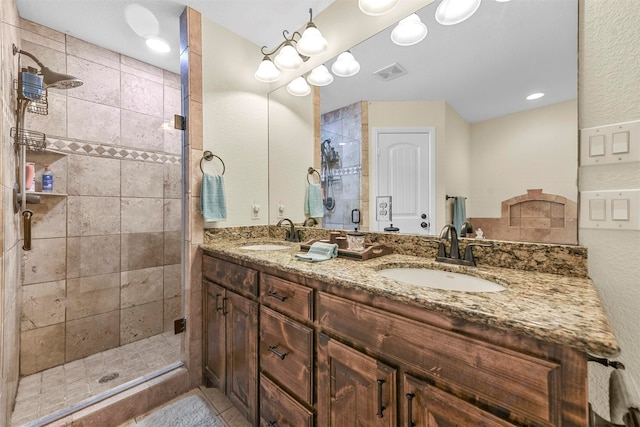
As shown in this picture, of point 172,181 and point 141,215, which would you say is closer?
point 141,215

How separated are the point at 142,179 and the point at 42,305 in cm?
112

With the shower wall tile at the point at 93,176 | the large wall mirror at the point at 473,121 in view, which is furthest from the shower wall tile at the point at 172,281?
the large wall mirror at the point at 473,121

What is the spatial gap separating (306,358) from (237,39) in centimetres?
218

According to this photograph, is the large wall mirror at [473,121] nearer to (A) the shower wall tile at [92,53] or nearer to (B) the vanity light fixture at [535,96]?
(B) the vanity light fixture at [535,96]

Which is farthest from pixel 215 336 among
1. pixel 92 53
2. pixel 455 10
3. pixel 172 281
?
pixel 92 53

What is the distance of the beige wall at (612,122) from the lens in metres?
0.77

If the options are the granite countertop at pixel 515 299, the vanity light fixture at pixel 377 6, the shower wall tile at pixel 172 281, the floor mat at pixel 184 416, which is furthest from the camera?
the shower wall tile at pixel 172 281

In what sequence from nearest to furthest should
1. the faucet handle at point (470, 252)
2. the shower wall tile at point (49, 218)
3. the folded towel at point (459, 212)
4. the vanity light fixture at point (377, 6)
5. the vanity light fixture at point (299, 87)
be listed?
the faucet handle at point (470, 252), the folded towel at point (459, 212), the vanity light fixture at point (377, 6), the shower wall tile at point (49, 218), the vanity light fixture at point (299, 87)

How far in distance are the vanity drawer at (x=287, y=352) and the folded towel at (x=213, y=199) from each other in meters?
0.79

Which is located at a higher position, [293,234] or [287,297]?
[293,234]

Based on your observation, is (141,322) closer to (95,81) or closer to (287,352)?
(287,352)

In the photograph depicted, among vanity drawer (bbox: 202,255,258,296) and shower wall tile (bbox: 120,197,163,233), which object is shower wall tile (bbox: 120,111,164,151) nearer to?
shower wall tile (bbox: 120,197,163,233)

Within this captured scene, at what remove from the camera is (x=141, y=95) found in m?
2.27

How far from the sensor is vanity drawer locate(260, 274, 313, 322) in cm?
100
